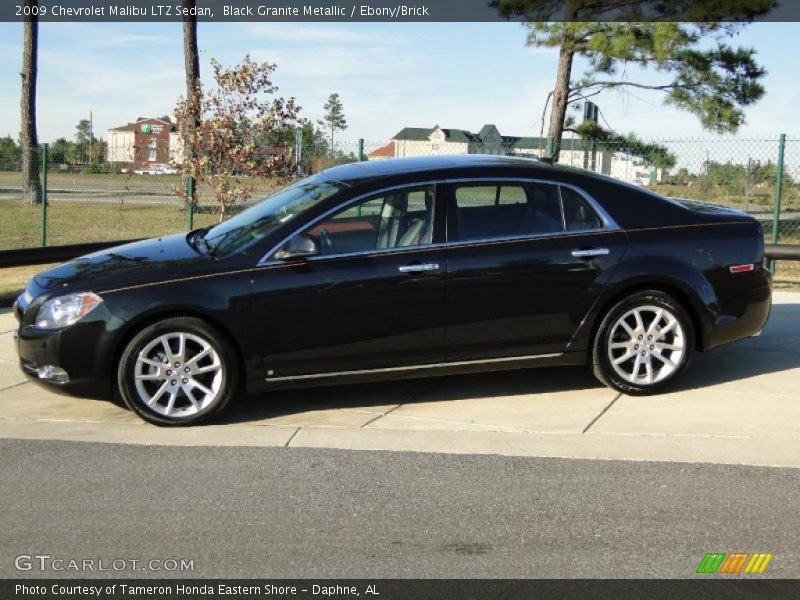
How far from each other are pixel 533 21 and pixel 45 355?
14159 mm

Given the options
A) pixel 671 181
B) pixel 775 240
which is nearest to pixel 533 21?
pixel 671 181

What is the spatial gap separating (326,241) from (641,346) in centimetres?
231

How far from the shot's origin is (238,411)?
6.46 m

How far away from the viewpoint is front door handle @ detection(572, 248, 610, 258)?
6465 millimetres

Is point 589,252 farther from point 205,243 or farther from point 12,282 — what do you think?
point 12,282

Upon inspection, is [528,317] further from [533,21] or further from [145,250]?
[533,21]

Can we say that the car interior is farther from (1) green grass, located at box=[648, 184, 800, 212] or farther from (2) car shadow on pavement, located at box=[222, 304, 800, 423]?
Answer: (1) green grass, located at box=[648, 184, 800, 212]

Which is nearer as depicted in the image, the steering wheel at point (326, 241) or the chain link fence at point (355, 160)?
the steering wheel at point (326, 241)

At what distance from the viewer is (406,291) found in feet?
20.4

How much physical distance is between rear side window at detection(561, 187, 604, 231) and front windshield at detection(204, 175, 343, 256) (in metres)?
1.57

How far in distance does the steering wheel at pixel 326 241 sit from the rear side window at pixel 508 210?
2.92 feet

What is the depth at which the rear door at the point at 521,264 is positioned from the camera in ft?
20.7

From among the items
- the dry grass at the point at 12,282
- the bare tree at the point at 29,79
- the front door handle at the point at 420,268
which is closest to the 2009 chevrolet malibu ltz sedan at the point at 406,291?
the front door handle at the point at 420,268

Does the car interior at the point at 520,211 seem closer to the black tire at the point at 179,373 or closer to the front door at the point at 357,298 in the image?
the front door at the point at 357,298
